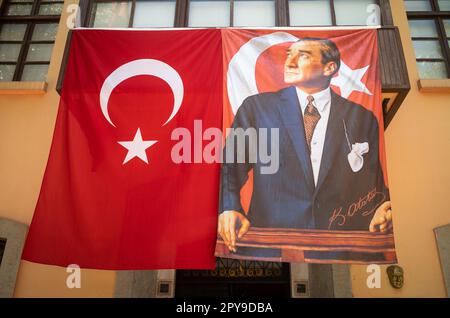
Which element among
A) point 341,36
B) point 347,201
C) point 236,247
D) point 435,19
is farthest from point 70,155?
point 435,19

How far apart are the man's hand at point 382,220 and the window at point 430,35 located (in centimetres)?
301

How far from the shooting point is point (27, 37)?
6.52 meters

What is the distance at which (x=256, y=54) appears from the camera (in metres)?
4.78

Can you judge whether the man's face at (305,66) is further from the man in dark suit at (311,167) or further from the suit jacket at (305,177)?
the suit jacket at (305,177)

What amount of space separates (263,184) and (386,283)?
2.29 meters

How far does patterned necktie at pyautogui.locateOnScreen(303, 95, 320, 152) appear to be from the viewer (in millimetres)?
4363

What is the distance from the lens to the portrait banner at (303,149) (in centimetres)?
394

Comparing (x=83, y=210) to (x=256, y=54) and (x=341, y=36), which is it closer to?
(x=256, y=54)

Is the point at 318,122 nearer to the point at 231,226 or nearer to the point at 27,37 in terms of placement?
the point at 231,226

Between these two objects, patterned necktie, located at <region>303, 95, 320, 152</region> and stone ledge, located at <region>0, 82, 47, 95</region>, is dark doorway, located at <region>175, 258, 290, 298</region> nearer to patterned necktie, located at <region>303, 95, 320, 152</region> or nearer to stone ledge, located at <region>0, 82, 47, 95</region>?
patterned necktie, located at <region>303, 95, 320, 152</region>

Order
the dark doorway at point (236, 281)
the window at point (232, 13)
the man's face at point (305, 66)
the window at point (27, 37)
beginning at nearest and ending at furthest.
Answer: the man's face at point (305, 66) < the window at point (232, 13) < the dark doorway at point (236, 281) < the window at point (27, 37)
